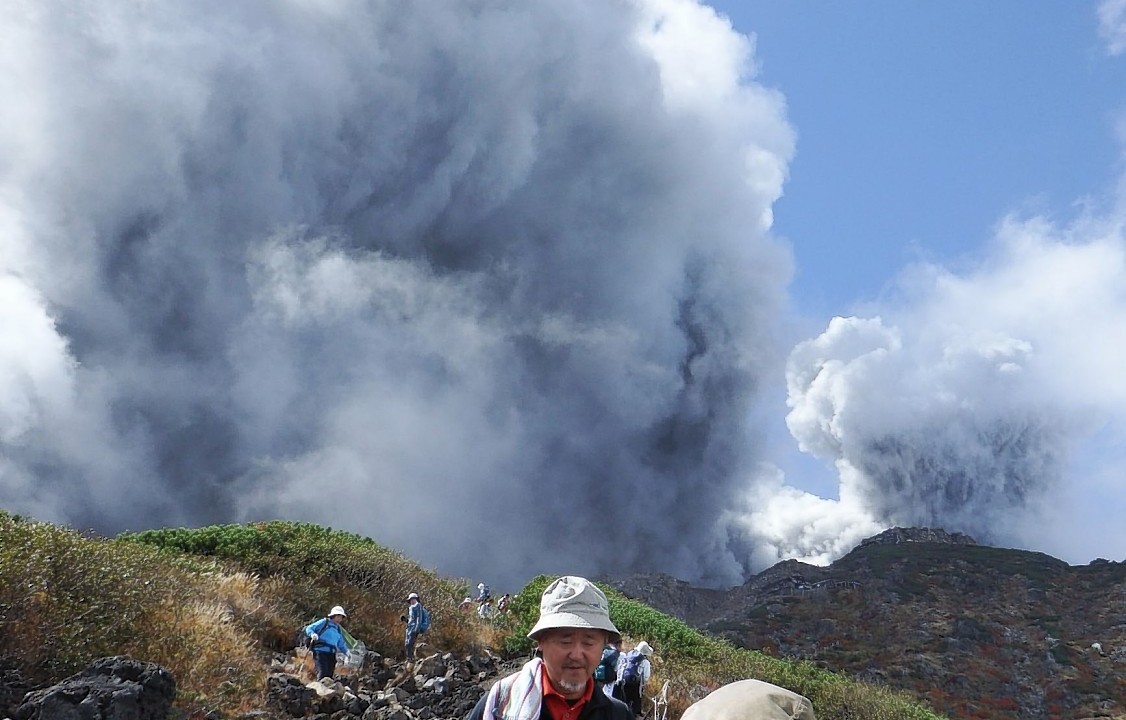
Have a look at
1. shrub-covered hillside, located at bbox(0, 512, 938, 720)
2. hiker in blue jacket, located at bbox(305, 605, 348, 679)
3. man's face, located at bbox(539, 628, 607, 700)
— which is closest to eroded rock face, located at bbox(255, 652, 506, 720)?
hiker in blue jacket, located at bbox(305, 605, 348, 679)

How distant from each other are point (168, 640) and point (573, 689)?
7.88m

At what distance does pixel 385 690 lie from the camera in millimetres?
10766

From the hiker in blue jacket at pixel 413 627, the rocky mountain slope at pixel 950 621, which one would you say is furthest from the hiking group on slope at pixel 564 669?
the rocky mountain slope at pixel 950 621

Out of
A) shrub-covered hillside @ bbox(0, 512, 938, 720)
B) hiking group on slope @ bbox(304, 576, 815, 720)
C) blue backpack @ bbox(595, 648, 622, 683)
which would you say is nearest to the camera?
hiking group on slope @ bbox(304, 576, 815, 720)

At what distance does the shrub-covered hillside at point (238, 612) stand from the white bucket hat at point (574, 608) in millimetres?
6358

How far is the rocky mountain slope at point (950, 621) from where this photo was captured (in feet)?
134

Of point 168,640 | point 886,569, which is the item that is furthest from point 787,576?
point 168,640

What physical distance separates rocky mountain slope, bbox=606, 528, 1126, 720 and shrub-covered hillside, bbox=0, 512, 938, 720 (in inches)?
836

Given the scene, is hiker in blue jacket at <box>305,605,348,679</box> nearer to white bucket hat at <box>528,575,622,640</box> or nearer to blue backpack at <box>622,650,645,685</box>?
blue backpack at <box>622,650,645,685</box>

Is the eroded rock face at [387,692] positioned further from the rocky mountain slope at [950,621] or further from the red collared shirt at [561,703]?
the rocky mountain slope at [950,621]

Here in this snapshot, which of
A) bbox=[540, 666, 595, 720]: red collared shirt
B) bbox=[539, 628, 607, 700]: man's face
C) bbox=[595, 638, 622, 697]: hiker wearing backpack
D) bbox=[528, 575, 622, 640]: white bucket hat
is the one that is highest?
bbox=[595, 638, 622, 697]: hiker wearing backpack

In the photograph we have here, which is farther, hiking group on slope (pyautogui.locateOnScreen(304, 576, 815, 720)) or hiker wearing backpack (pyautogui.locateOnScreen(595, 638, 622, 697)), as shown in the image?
hiker wearing backpack (pyautogui.locateOnScreen(595, 638, 622, 697))

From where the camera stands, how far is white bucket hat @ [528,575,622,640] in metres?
2.52

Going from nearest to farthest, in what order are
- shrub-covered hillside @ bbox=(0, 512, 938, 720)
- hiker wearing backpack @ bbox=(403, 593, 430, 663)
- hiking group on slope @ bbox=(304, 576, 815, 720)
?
hiking group on slope @ bbox=(304, 576, 815, 720), shrub-covered hillside @ bbox=(0, 512, 938, 720), hiker wearing backpack @ bbox=(403, 593, 430, 663)
